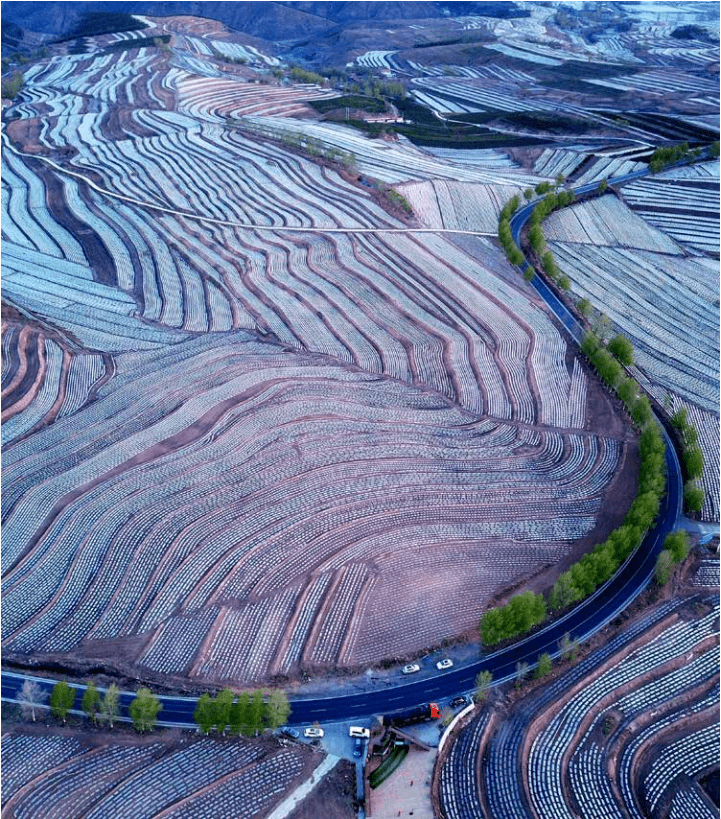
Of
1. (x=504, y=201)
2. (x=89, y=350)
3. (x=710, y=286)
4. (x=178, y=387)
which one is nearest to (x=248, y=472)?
(x=178, y=387)

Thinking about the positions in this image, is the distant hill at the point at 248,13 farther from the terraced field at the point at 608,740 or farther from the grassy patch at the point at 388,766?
the grassy patch at the point at 388,766

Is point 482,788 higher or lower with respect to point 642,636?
lower

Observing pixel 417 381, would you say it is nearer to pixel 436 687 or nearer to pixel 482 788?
pixel 436 687

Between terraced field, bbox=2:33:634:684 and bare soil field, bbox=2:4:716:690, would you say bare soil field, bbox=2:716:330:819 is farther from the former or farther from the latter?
terraced field, bbox=2:33:634:684

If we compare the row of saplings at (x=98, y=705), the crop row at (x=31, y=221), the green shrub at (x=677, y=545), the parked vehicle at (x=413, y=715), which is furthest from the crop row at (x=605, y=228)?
the row of saplings at (x=98, y=705)

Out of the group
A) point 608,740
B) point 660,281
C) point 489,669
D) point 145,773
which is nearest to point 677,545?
point 608,740

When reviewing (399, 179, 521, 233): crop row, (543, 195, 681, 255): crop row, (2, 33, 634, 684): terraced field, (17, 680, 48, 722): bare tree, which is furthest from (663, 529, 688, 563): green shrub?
(399, 179, 521, 233): crop row

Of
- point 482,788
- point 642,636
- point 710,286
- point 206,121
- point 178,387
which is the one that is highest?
point 206,121
